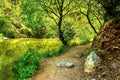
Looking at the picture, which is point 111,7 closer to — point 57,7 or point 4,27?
point 57,7

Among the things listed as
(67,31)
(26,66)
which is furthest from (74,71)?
(67,31)

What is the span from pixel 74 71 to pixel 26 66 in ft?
8.05

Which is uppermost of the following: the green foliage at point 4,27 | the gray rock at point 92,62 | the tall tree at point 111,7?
the tall tree at point 111,7

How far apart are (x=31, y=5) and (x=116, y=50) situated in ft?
23.5

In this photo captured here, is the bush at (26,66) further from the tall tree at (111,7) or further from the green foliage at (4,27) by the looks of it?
the green foliage at (4,27)

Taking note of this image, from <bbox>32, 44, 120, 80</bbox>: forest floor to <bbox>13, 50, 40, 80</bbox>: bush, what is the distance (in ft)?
1.00

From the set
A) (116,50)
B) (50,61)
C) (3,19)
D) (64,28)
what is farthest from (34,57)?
(3,19)

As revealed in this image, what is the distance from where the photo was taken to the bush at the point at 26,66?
13016 millimetres

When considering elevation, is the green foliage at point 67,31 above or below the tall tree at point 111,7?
below

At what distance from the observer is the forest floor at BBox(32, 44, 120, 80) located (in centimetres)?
1136

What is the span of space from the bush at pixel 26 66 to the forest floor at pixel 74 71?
12.0 inches

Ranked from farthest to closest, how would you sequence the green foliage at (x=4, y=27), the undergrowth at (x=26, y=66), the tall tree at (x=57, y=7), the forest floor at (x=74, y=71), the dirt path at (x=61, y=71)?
the green foliage at (x=4, y=27) < the tall tree at (x=57, y=7) < the undergrowth at (x=26, y=66) < the dirt path at (x=61, y=71) < the forest floor at (x=74, y=71)

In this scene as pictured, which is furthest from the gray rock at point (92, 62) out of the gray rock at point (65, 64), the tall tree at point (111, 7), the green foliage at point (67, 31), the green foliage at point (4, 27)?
the green foliage at point (4, 27)

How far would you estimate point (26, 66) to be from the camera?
1348 cm
